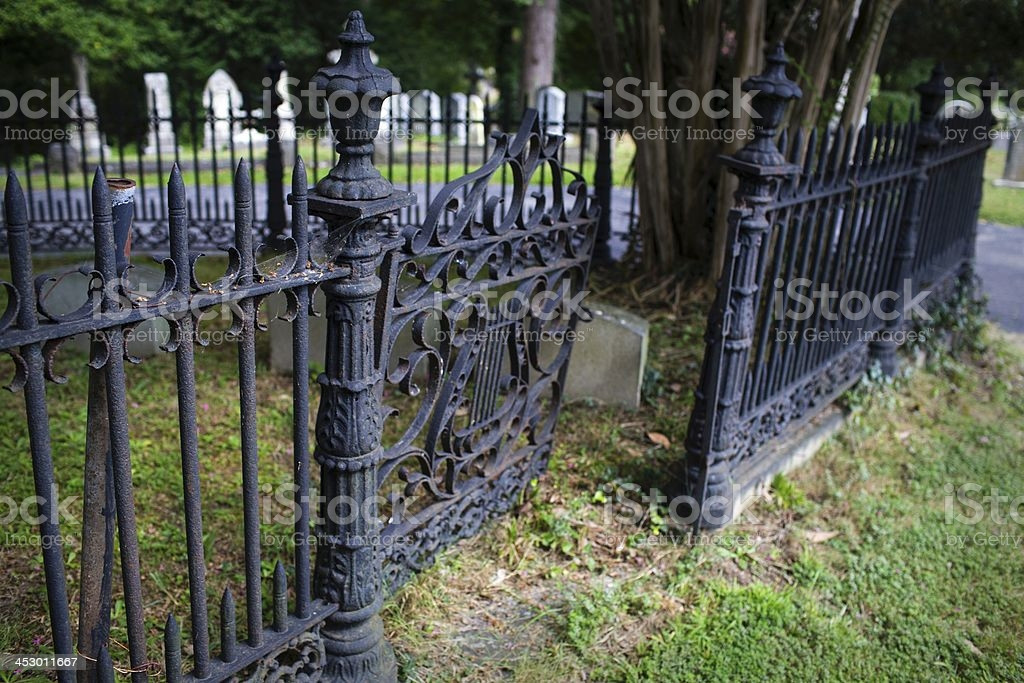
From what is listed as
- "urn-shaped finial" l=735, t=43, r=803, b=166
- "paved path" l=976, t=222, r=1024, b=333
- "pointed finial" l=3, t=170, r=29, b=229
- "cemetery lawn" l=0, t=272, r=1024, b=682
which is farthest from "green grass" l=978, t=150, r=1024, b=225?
"pointed finial" l=3, t=170, r=29, b=229

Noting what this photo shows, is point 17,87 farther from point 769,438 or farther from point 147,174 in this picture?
point 769,438

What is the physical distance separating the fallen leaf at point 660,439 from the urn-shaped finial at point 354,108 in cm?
249

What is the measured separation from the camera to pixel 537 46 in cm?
1798

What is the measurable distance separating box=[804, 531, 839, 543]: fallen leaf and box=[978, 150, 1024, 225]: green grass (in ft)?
29.7

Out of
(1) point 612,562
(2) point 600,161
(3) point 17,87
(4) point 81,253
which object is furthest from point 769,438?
(3) point 17,87

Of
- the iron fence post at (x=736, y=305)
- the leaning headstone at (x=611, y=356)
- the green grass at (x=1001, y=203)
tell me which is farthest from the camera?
the green grass at (x=1001, y=203)

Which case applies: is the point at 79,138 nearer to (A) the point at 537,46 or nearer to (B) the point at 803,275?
(A) the point at 537,46

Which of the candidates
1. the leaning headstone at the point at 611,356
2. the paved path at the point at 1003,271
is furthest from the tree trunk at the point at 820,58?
the paved path at the point at 1003,271

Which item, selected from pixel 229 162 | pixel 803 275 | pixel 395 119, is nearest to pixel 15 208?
pixel 803 275

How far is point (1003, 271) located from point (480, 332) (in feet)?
28.9

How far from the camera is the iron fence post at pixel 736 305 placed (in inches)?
139

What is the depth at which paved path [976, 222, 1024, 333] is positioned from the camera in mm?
8164

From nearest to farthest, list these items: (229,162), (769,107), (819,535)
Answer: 1. (769,107)
2. (819,535)
3. (229,162)

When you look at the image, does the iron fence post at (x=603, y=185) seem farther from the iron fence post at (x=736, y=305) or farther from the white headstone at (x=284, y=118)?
the iron fence post at (x=736, y=305)
